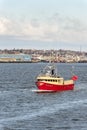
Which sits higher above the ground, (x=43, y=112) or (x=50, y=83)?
(x=50, y=83)

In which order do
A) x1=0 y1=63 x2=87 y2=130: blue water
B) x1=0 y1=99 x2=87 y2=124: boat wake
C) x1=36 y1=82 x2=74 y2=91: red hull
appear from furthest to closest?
1. x1=36 y1=82 x2=74 y2=91: red hull
2. x1=0 y1=99 x2=87 y2=124: boat wake
3. x1=0 y1=63 x2=87 y2=130: blue water

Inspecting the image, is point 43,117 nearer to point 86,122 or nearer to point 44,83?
point 86,122

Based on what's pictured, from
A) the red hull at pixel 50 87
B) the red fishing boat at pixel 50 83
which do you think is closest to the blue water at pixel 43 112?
the red hull at pixel 50 87

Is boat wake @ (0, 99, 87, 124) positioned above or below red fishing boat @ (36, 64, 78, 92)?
below

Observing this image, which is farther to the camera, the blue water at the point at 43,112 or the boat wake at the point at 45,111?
the boat wake at the point at 45,111

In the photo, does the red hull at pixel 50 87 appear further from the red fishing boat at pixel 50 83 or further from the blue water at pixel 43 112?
the blue water at pixel 43 112

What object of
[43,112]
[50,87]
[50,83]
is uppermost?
Answer: [50,83]

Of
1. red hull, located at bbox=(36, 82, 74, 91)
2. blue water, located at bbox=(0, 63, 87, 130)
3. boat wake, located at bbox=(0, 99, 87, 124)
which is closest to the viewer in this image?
blue water, located at bbox=(0, 63, 87, 130)

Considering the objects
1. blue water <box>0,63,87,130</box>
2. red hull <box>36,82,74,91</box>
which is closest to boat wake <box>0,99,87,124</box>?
blue water <box>0,63,87,130</box>

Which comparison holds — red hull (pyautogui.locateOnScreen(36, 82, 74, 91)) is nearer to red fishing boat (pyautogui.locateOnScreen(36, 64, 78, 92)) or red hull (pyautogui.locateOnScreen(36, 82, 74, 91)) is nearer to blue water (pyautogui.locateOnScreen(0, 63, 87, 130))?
red fishing boat (pyautogui.locateOnScreen(36, 64, 78, 92))

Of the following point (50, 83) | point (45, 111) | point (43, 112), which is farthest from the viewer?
point (50, 83)

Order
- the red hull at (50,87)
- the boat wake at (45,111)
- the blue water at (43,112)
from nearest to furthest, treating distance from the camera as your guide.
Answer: the blue water at (43,112) < the boat wake at (45,111) < the red hull at (50,87)

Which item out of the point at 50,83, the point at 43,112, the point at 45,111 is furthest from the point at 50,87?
the point at 43,112

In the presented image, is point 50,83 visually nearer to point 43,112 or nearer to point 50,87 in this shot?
point 50,87
